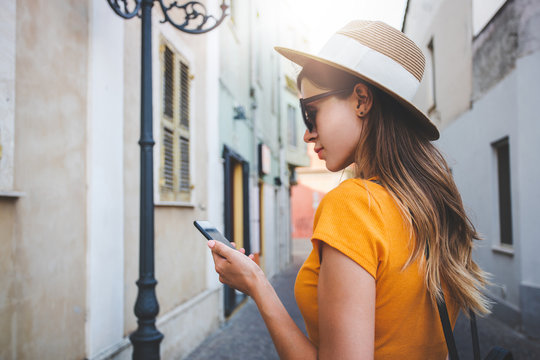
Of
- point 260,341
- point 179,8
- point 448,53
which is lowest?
point 260,341

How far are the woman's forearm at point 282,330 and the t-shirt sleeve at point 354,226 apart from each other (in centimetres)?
22

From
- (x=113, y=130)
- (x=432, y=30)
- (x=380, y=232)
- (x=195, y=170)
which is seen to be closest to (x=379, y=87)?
(x=380, y=232)

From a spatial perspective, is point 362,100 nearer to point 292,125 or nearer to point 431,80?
point 431,80

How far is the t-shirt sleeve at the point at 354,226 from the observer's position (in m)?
1.07

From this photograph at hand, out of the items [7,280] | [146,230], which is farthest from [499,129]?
[7,280]

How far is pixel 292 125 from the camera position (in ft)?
72.1

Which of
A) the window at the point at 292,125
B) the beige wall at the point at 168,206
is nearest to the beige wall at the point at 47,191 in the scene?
the beige wall at the point at 168,206

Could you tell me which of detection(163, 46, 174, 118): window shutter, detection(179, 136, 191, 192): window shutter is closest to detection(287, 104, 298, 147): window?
detection(179, 136, 191, 192): window shutter

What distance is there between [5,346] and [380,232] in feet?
7.55

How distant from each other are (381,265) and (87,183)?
2.77 m

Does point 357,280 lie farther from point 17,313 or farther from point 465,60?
point 465,60

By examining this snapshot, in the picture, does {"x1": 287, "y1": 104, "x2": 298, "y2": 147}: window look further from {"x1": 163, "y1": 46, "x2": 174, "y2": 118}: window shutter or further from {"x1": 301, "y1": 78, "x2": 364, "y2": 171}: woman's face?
{"x1": 301, "y1": 78, "x2": 364, "y2": 171}: woman's face

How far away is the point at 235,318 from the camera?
7.65 metres

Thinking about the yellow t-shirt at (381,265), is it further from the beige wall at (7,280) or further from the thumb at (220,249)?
the beige wall at (7,280)
